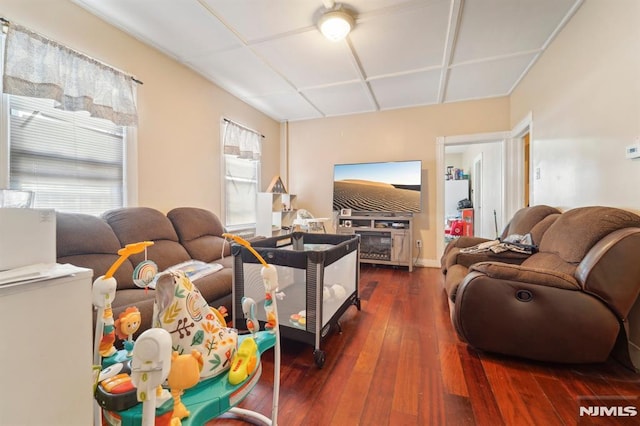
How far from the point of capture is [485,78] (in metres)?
3.37

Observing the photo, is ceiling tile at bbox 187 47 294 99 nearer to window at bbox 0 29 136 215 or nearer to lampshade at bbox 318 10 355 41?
lampshade at bbox 318 10 355 41

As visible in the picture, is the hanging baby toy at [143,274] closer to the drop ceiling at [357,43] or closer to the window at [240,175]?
the drop ceiling at [357,43]

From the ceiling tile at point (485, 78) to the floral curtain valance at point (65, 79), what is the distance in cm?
344

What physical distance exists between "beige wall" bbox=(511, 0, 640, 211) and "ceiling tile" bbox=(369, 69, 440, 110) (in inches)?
44.4

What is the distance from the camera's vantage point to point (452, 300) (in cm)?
195

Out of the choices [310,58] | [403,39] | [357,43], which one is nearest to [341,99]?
[310,58]

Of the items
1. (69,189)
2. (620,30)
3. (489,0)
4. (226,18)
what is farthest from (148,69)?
(620,30)

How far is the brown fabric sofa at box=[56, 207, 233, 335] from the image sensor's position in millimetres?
1708

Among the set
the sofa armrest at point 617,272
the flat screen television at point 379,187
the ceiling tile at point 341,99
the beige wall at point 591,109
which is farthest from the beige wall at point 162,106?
the beige wall at point 591,109

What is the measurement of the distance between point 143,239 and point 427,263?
12.7 feet

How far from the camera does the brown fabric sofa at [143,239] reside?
1.71m

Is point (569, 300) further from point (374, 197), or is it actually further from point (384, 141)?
point (384, 141)

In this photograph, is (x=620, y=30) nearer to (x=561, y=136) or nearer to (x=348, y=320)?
(x=561, y=136)

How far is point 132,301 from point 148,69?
2243 millimetres
